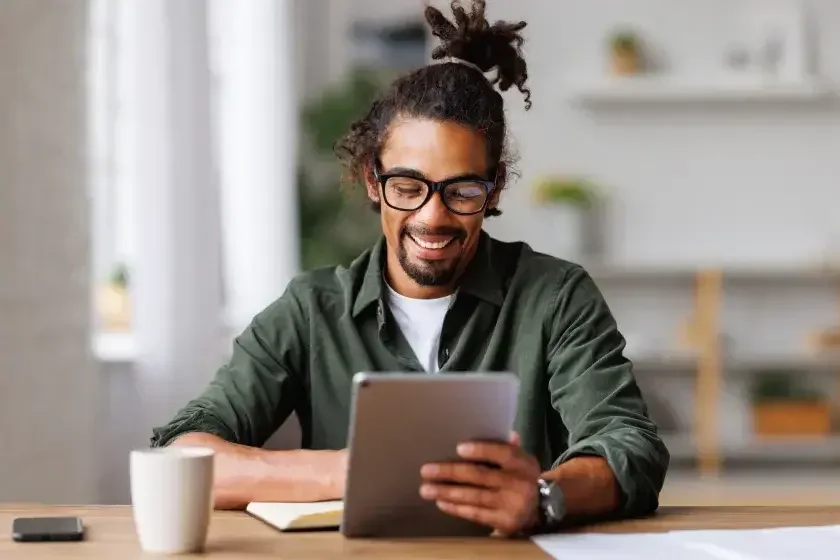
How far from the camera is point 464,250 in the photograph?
1781 mm

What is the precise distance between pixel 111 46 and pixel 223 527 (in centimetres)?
302

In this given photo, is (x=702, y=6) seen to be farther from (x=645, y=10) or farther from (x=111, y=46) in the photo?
(x=111, y=46)

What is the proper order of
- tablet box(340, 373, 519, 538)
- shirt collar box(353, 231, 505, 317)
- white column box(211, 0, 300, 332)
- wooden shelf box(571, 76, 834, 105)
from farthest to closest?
wooden shelf box(571, 76, 834, 105)
white column box(211, 0, 300, 332)
shirt collar box(353, 231, 505, 317)
tablet box(340, 373, 519, 538)

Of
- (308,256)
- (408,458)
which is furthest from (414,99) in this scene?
(308,256)

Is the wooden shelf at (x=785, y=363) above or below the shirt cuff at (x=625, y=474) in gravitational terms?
below

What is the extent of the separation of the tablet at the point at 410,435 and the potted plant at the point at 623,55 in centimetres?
420

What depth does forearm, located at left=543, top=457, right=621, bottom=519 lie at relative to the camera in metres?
1.32

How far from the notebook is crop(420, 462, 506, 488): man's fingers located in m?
0.11

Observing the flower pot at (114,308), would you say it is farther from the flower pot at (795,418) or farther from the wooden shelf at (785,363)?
the flower pot at (795,418)

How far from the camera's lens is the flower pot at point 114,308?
3.82 meters

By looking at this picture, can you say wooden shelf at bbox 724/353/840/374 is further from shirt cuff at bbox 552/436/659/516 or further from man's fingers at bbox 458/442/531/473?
man's fingers at bbox 458/442/531/473

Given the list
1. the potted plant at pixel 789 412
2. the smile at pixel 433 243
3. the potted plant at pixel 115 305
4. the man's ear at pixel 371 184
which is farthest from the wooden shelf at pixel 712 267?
the smile at pixel 433 243

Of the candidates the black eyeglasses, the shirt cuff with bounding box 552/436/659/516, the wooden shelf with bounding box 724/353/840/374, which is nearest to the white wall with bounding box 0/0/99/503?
the black eyeglasses

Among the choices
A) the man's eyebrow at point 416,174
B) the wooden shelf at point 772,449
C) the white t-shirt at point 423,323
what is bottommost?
the wooden shelf at point 772,449
